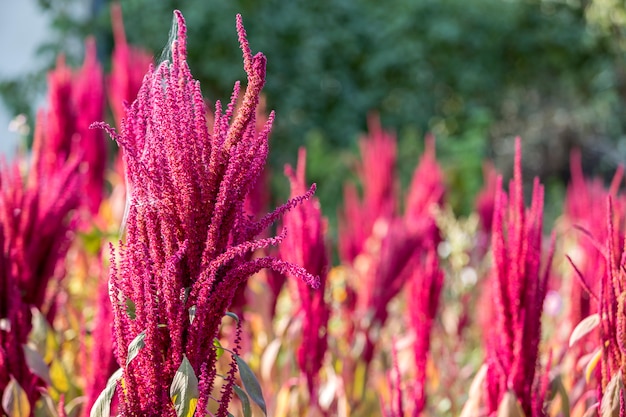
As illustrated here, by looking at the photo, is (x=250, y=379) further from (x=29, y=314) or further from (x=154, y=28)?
(x=154, y=28)

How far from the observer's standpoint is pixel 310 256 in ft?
7.28

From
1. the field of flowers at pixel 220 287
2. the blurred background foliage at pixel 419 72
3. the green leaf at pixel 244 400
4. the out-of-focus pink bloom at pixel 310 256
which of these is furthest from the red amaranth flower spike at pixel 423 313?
the blurred background foliage at pixel 419 72

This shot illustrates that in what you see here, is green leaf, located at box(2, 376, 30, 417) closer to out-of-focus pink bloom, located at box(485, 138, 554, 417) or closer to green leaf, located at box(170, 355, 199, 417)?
green leaf, located at box(170, 355, 199, 417)

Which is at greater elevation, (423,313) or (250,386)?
(423,313)

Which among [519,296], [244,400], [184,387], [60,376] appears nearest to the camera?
[184,387]

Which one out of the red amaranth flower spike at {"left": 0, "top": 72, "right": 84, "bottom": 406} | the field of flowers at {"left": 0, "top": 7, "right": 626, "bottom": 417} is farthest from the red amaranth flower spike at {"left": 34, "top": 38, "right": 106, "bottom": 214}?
the red amaranth flower spike at {"left": 0, "top": 72, "right": 84, "bottom": 406}

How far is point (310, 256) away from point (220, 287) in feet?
3.36

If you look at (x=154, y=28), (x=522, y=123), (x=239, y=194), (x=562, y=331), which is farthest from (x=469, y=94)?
(x=239, y=194)

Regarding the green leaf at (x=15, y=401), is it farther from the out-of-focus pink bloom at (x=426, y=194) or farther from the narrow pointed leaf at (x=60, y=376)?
the out-of-focus pink bloom at (x=426, y=194)

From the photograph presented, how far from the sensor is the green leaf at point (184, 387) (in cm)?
117

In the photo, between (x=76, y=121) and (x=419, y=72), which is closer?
(x=76, y=121)

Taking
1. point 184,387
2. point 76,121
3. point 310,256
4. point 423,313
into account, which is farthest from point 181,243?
point 76,121

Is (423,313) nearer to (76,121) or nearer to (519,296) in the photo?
(519,296)

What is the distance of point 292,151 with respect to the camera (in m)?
9.74
